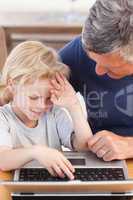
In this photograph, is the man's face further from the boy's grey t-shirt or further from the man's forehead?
the boy's grey t-shirt

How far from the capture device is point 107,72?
1343 mm

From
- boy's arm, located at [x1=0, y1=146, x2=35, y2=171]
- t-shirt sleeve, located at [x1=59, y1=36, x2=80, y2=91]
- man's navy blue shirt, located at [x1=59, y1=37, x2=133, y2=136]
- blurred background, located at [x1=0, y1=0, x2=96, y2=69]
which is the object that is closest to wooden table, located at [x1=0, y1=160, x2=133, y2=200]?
boy's arm, located at [x1=0, y1=146, x2=35, y2=171]

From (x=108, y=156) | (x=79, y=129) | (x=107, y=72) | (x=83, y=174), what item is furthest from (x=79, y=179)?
(x=107, y=72)

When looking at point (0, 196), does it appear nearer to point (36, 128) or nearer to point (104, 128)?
point (36, 128)

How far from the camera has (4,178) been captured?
110 cm

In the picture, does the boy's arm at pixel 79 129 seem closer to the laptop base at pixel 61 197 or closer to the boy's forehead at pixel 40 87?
the boy's forehead at pixel 40 87

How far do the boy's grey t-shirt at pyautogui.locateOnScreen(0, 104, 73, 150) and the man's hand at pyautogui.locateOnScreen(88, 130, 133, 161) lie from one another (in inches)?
5.0

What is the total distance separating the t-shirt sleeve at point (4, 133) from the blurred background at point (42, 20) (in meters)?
1.25

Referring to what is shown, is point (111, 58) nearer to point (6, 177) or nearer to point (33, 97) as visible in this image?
point (33, 97)

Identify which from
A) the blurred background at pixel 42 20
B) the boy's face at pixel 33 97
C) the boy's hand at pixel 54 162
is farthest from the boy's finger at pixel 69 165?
the blurred background at pixel 42 20

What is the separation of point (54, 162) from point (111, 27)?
0.37 meters

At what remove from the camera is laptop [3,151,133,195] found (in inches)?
38.0

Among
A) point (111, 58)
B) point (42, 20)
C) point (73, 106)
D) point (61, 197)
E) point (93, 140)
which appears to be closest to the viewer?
point (61, 197)

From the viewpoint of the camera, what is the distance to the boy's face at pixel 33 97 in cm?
122
